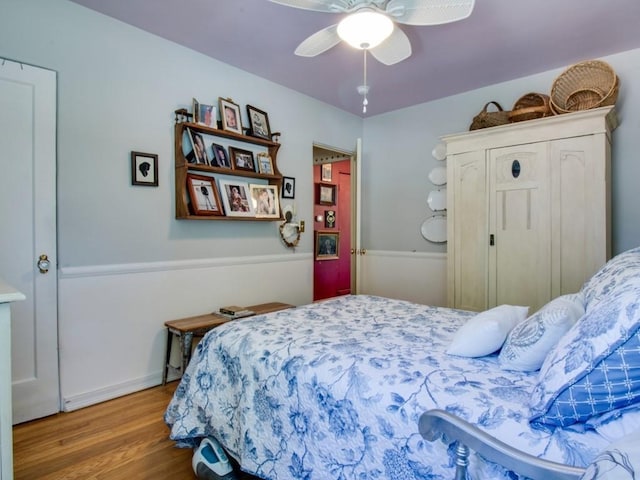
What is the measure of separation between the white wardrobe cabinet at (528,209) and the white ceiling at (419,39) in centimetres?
54

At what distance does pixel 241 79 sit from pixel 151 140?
1006 millimetres

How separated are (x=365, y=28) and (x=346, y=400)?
5.63 ft

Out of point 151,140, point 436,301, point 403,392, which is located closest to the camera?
point 403,392

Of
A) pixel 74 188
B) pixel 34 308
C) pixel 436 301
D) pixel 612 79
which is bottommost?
pixel 436 301

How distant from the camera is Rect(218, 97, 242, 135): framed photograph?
2.96m

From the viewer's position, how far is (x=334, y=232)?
5.24 metres

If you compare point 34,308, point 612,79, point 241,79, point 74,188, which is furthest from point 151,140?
point 612,79

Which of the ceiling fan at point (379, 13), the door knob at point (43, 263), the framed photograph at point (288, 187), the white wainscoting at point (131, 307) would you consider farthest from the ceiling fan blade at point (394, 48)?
the door knob at point (43, 263)

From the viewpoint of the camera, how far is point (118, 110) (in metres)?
2.46

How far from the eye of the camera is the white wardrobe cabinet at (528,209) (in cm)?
262

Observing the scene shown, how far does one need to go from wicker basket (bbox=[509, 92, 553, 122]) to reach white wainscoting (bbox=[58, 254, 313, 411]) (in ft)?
8.32

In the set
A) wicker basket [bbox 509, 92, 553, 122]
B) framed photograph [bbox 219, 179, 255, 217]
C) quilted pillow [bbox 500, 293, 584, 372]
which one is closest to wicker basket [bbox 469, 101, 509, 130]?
wicker basket [bbox 509, 92, 553, 122]

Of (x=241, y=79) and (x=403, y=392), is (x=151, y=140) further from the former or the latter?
(x=403, y=392)

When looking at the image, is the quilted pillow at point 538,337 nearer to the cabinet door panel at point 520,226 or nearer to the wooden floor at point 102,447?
the wooden floor at point 102,447
